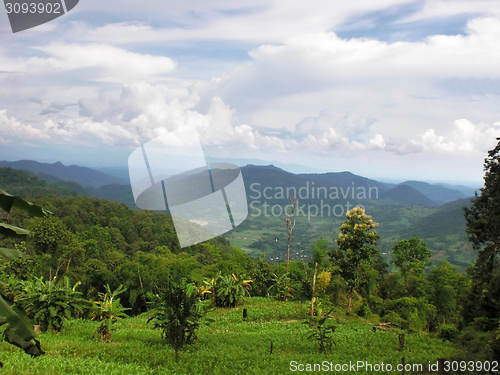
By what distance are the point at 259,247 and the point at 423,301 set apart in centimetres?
7037

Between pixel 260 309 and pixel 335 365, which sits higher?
pixel 335 365

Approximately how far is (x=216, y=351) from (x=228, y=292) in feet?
22.2

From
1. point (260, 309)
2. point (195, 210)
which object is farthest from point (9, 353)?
point (260, 309)

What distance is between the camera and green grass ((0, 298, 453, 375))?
6305 millimetres

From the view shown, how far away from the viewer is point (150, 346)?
27.6 feet

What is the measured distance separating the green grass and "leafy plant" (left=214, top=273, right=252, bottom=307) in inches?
83.3

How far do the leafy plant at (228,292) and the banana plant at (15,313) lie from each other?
41.5ft

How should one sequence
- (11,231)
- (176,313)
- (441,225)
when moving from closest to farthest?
(11,231) → (176,313) → (441,225)

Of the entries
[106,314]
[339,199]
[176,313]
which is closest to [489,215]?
[176,313]

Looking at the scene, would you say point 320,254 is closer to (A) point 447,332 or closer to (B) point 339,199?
(A) point 447,332

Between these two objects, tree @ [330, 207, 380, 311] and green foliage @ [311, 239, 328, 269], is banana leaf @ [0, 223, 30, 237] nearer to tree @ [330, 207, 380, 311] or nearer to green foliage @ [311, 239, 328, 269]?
tree @ [330, 207, 380, 311]

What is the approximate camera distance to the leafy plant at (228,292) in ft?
47.8

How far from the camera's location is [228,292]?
1455cm

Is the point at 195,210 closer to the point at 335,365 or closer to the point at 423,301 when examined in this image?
the point at 335,365
